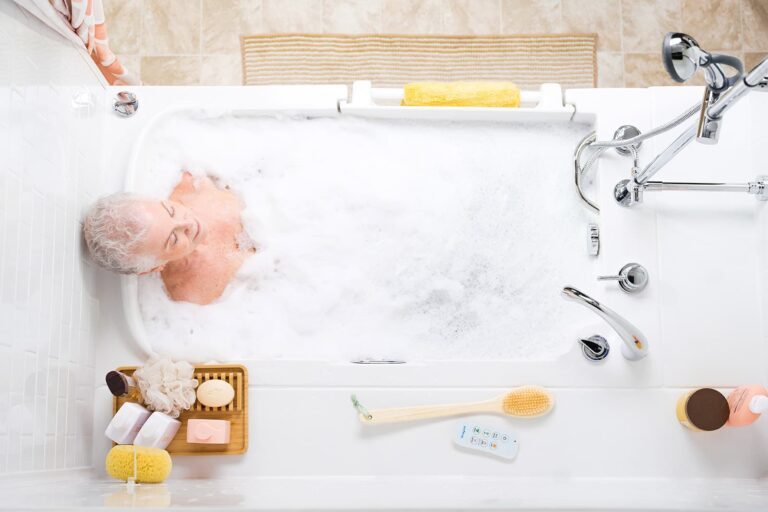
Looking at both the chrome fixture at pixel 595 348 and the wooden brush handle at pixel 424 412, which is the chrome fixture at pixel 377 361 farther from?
the chrome fixture at pixel 595 348

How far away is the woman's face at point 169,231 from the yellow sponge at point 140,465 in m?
0.45

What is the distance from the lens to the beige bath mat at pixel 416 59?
9.14 ft

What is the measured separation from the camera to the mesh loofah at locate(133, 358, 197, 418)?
1823mm

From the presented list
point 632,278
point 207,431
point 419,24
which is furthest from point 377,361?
point 419,24

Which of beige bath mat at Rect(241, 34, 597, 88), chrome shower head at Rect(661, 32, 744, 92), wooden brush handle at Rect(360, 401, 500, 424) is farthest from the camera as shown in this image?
beige bath mat at Rect(241, 34, 597, 88)

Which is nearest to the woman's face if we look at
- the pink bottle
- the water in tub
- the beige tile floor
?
the water in tub

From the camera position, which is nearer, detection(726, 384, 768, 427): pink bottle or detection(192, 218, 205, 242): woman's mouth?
detection(726, 384, 768, 427): pink bottle

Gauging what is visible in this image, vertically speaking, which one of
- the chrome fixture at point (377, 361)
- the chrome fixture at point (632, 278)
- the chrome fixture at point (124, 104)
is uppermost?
the chrome fixture at point (124, 104)

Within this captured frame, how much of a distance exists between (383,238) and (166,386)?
2.19ft

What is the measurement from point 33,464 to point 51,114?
75cm

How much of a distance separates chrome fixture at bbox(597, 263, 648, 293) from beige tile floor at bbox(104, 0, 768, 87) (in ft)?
3.48

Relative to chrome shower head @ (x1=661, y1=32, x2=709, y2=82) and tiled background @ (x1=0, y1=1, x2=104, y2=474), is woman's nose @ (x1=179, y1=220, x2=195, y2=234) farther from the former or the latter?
chrome shower head @ (x1=661, y1=32, x2=709, y2=82)

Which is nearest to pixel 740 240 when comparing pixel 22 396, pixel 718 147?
pixel 718 147

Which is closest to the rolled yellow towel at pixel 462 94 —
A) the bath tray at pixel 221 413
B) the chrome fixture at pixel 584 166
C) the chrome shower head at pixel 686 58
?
the chrome fixture at pixel 584 166
